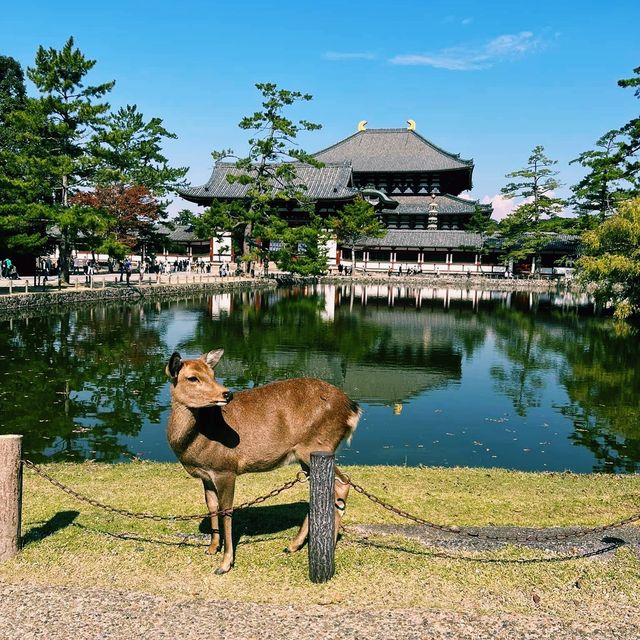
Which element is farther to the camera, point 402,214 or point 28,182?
point 402,214

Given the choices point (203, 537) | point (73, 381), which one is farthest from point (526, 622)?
point (73, 381)

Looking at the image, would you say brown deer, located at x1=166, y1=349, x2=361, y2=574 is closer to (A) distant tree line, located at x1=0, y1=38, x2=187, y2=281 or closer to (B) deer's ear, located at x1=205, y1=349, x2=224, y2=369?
(B) deer's ear, located at x1=205, y1=349, x2=224, y2=369

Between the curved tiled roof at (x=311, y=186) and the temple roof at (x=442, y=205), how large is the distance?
298 inches

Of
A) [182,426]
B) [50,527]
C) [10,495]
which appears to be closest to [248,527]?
[182,426]

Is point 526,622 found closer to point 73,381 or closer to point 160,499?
point 160,499

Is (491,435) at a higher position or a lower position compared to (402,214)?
lower

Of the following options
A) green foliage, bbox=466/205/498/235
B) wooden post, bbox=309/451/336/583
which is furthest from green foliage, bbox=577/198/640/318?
green foliage, bbox=466/205/498/235

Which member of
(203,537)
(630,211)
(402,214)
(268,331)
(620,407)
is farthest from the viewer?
(402,214)

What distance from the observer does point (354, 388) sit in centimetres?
1712

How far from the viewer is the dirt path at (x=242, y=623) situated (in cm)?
471

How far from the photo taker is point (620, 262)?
29.6 meters

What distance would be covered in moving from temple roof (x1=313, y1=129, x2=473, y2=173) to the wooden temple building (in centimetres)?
13

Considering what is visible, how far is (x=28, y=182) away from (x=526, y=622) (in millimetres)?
33518

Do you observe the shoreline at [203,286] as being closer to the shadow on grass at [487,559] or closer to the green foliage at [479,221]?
the green foliage at [479,221]
